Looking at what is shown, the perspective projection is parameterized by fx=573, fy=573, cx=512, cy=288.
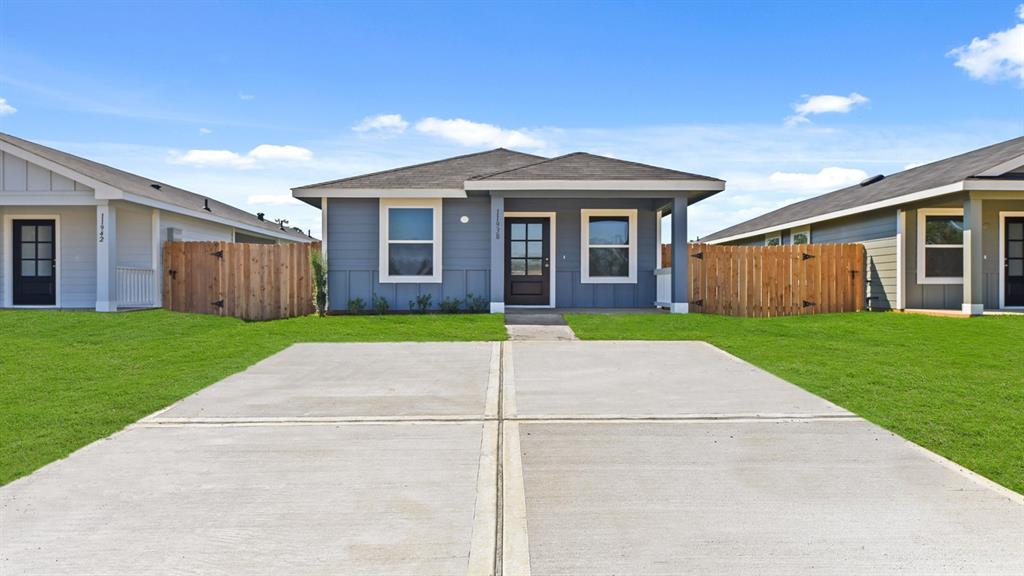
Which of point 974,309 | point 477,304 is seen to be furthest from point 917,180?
point 477,304

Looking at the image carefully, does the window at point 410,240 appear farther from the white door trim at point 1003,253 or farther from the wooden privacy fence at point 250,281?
the white door trim at point 1003,253

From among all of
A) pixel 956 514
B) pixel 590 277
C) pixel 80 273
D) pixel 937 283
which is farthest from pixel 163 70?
pixel 937 283

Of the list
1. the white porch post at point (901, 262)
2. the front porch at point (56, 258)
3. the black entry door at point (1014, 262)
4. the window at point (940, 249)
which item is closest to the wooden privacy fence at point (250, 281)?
the front porch at point (56, 258)

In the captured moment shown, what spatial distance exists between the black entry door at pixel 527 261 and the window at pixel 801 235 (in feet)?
33.6

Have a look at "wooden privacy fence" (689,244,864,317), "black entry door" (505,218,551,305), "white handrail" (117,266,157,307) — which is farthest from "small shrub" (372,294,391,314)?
"wooden privacy fence" (689,244,864,317)

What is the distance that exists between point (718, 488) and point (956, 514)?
1.10 metres

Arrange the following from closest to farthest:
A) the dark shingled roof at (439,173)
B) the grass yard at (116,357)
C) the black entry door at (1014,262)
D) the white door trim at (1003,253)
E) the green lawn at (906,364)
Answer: the green lawn at (906,364)
the grass yard at (116,357)
the dark shingled roof at (439,173)
the white door trim at (1003,253)
the black entry door at (1014,262)

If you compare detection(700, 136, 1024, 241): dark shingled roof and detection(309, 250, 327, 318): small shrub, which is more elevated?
detection(700, 136, 1024, 241): dark shingled roof

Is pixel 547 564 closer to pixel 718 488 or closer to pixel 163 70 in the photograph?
pixel 718 488

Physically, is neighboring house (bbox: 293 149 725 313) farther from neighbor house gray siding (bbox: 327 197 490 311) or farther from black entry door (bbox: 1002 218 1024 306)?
black entry door (bbox: 1002 218 1024 306)

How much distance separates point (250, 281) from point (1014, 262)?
18.1 metres

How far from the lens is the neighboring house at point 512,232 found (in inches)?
472

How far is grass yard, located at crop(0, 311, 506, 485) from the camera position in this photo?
4.28m

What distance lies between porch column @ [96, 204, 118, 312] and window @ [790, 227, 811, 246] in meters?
19.7
